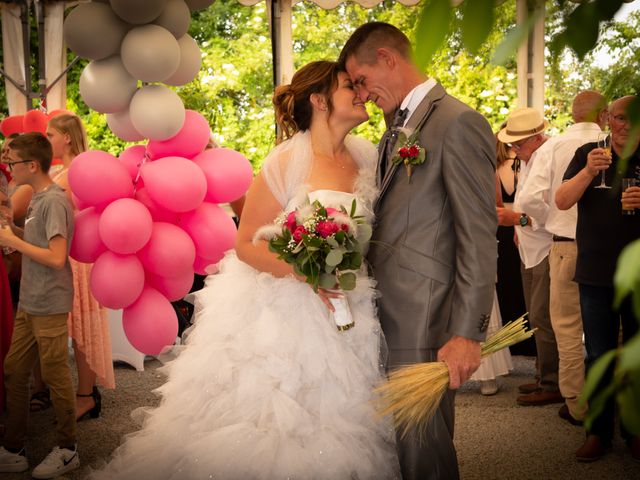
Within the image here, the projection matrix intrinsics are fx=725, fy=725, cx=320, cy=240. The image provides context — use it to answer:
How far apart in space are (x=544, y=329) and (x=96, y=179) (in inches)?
113

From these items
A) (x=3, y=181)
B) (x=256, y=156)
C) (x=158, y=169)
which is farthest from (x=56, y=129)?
(x=256, y=156)

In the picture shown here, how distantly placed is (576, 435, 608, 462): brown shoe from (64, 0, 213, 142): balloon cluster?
250cm

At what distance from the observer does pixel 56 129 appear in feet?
13.2

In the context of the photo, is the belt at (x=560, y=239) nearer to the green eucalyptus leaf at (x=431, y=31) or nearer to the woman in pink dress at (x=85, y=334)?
the woman in pink dress at (x=85, y=334)

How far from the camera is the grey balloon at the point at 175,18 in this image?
353 centimetres

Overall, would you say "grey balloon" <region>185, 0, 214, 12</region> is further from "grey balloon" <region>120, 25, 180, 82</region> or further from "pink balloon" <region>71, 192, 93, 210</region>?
"pink balloon" <region>71, 192, 93, 210</region>

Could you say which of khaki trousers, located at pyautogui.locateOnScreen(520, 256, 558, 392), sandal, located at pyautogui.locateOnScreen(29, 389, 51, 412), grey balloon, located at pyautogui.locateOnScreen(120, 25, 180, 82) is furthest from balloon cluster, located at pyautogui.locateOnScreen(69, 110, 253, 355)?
khaki trousers, located at pyautogui.locateOnScreen(520, 256, 558, 392)

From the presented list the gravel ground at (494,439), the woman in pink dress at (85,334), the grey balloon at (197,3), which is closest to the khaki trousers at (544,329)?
the gravel ground at (494,439)

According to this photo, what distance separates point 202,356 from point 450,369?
0.91 metres

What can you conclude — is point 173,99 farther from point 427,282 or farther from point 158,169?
point 427,282

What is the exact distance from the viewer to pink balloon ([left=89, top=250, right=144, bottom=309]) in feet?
11.2

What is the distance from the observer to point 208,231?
3721 millimetres

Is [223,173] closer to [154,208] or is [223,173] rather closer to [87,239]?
[154,208]

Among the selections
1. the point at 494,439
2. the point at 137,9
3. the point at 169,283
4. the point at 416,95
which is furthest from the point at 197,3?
the point at 494,439
